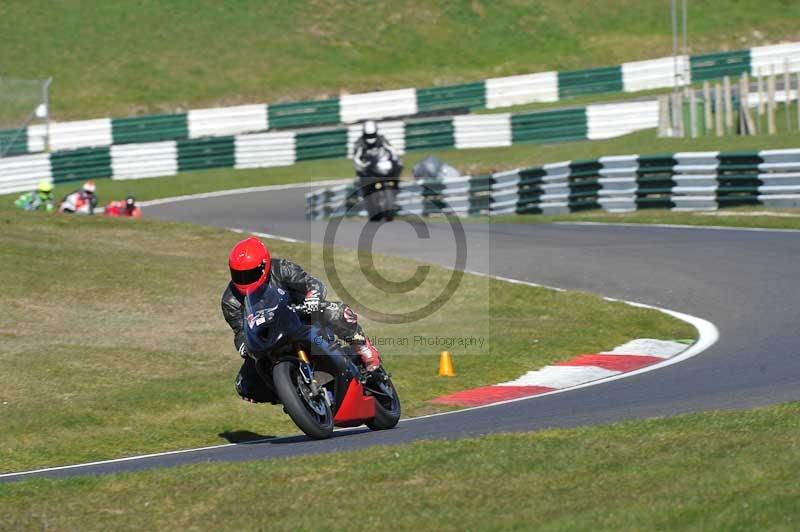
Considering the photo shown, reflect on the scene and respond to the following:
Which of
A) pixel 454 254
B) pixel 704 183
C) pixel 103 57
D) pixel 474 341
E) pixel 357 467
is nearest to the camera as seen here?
pixel 357 467

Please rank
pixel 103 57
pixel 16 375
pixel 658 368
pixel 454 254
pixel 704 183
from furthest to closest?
pixel 103 57, pixel 704 183, pixel 454 254, pixel 16 375, pixel 658 368

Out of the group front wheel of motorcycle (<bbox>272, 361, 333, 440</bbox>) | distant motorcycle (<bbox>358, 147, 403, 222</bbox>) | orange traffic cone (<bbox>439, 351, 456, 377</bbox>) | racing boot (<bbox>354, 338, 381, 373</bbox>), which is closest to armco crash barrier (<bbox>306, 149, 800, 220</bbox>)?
distant motorcycle (<bbox>358, 147, 403, 222</bbox>)

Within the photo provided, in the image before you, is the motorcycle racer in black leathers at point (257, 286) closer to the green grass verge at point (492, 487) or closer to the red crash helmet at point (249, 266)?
the red crash helmet at point (249, 266)

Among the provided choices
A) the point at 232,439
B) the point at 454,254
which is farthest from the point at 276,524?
the point at 454,254

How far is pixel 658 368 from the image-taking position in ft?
36.6

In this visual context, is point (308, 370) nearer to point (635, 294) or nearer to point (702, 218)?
point (635, 294)

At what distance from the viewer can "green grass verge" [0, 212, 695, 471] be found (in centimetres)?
1040

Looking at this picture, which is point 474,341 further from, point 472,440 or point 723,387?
point 472,440

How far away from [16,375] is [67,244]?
28.3 ft

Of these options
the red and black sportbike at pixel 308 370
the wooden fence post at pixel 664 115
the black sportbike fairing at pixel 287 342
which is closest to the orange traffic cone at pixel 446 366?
the red and black sportbike at pixel 308 370

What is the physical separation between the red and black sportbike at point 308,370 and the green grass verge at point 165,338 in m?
1.60

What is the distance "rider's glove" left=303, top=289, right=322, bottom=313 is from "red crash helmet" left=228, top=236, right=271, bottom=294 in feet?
1.69

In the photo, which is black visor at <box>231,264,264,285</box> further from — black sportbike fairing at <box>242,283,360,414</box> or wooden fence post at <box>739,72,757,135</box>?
wooden fence post at <box>739,72,757,135</box>

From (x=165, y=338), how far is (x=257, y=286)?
6026 mm
